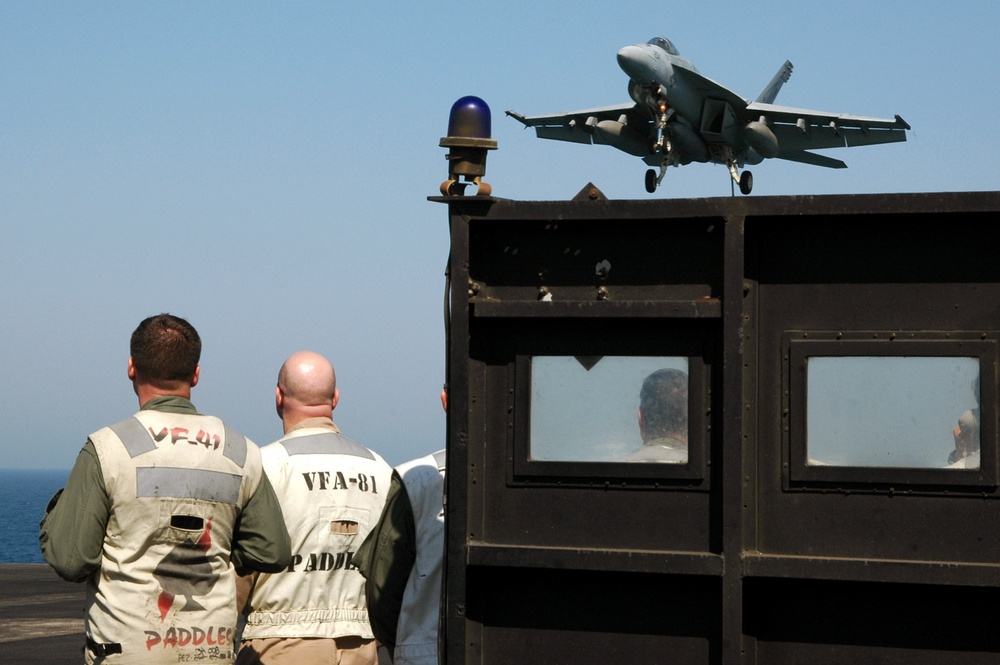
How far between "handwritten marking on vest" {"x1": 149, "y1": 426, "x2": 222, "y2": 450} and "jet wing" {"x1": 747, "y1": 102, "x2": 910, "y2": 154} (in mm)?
30607

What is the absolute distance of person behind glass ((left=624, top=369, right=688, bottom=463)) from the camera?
4.03m

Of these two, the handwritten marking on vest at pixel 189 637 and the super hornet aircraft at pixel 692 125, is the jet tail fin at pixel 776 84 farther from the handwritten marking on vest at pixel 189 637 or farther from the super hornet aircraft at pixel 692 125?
the handwritten marking on vest at pixel 189 637

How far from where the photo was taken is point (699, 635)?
400cm

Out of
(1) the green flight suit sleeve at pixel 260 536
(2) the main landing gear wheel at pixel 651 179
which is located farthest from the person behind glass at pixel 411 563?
(2) the main landing gear wheel at pixel 651 179

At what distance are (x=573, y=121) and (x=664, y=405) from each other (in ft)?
108

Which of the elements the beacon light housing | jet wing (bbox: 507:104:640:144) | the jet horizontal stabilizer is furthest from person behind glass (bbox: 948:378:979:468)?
the jet horizontal stabilizer

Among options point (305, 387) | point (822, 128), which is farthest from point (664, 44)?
point (305, 387)

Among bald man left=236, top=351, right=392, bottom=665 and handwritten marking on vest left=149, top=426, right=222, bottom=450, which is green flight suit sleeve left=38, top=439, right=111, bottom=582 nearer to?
handwritten marking on vest left=149, top=426, right=222, bottom=450

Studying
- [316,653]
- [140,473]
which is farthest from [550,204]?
[316,653]

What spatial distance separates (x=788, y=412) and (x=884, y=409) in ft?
0.89

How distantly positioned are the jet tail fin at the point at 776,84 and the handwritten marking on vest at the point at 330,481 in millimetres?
41097

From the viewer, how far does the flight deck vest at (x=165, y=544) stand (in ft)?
15.3

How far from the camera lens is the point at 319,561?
5.84 m

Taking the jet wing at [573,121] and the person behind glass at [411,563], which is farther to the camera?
the jet wing at [573,121]
